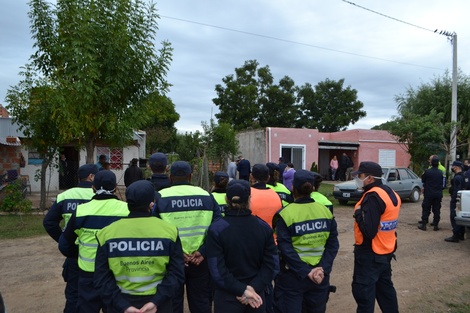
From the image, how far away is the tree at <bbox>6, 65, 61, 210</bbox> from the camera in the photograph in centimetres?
1023

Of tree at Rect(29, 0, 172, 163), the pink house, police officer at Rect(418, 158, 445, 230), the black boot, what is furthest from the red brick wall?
the black boot

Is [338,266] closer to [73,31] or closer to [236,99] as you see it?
[73,31]

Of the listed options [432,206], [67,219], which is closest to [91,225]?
[67,219]

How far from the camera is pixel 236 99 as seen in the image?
1328 inches

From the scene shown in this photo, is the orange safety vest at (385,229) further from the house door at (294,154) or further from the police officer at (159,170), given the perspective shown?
the house door at (294,154)

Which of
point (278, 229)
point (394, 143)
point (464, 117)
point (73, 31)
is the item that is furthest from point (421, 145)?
point (278, 229)

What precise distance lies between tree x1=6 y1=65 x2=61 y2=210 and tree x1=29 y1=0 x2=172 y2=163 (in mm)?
655

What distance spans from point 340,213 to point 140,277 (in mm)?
10600

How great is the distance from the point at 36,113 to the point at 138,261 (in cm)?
946

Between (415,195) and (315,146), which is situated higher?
(315,146)

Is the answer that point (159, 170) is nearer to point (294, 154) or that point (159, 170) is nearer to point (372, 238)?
point (372, 238)

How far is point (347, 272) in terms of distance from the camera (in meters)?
6.38

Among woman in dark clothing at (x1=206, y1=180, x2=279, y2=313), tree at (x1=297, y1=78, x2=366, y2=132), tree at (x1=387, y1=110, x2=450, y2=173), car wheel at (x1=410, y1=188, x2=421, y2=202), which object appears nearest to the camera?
woman in dark clothing at (x1=206, y1=180, x2=279, y2=313)

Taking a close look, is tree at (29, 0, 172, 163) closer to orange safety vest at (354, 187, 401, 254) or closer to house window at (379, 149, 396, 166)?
orange safety vest at (354, 187, 401, 254)
